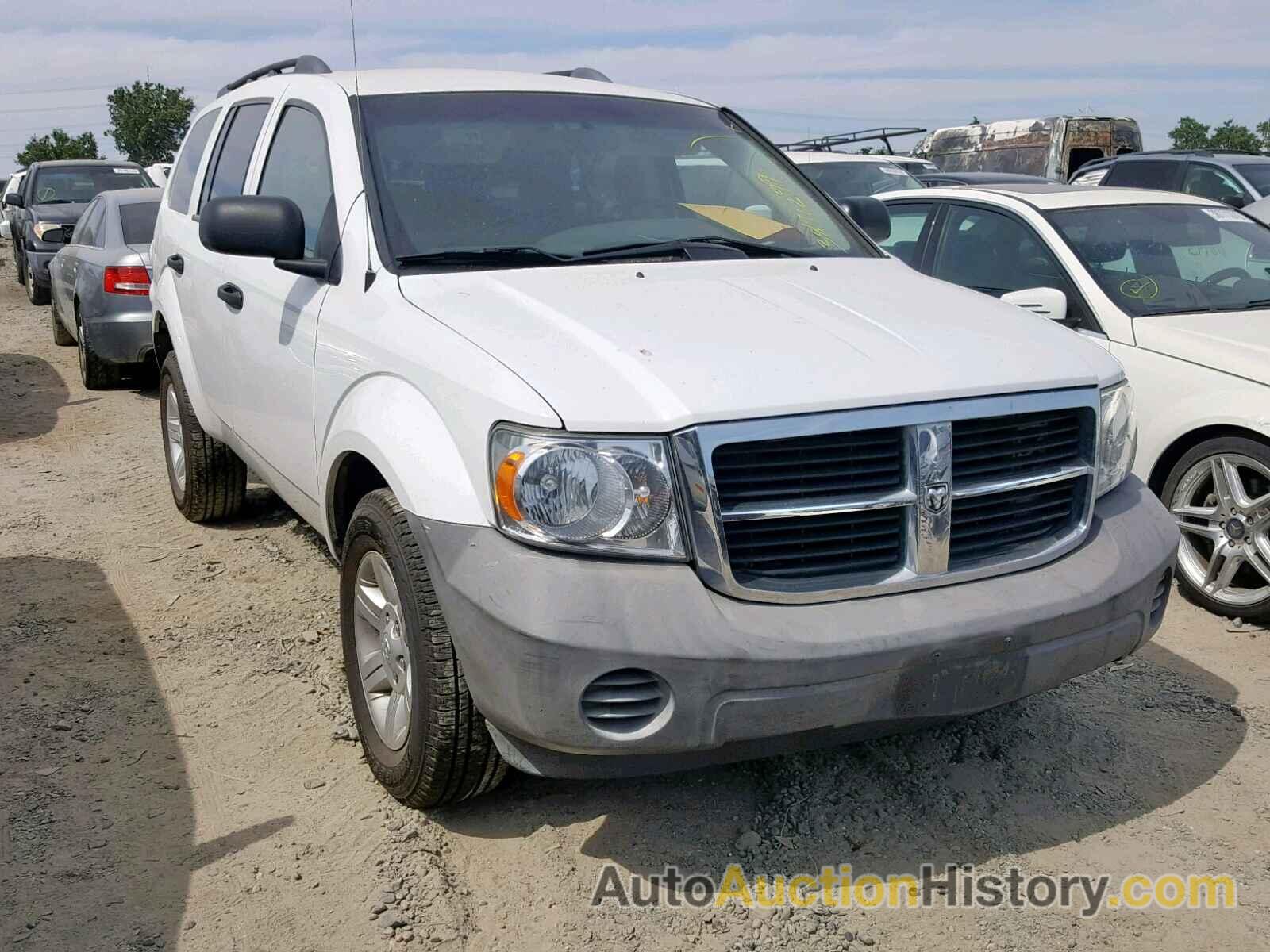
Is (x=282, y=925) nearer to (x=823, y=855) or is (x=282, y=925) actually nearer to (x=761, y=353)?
(x=823, y=855)

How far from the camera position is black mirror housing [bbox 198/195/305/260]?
11.3 ft

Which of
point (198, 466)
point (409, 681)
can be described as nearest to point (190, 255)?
point (198, 466)

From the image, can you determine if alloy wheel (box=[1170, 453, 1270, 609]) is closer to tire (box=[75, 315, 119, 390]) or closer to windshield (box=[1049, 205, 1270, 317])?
windshield (box=[1049, 205, 1270, 317])

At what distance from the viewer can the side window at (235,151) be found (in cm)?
463

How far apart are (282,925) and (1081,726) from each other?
2393mm

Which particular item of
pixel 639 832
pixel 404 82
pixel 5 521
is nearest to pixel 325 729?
pixel 639 832

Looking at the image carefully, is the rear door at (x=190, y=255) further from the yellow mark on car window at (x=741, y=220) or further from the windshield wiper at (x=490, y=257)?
the yellow mark on car window at (x=741, y=220)

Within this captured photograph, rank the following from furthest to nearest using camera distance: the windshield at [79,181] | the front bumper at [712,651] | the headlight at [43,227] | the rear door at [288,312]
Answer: the windshield at [79,181] < the headlight at [43,227] < the rear door at [288,312] < the front bumper at [712,651]

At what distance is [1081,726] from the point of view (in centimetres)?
375

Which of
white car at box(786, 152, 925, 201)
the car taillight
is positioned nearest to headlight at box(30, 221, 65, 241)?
the car taillight

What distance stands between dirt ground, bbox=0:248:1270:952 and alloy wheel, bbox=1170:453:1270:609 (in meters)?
0.18

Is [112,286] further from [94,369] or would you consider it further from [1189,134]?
[1189,134]

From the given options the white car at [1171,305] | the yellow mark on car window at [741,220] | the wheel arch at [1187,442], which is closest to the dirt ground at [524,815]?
the white car at [1171,305]

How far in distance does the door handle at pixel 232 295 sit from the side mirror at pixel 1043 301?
10.1ft
